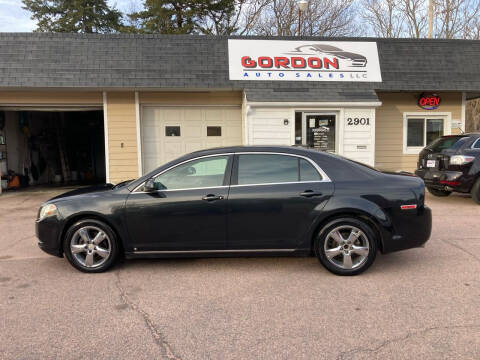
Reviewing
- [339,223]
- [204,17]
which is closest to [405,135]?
[339,223]

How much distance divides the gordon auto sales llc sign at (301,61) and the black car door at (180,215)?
282 inches

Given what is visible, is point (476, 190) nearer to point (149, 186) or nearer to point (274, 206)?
point (274, 206)

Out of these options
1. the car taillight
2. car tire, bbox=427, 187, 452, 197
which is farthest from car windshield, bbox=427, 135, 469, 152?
car tire, bbox=427, 187, 452, 197

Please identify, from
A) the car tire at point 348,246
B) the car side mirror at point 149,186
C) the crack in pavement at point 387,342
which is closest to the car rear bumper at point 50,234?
the car side mirror at point 149,186

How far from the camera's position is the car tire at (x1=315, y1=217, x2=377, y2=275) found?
4262 millimetres

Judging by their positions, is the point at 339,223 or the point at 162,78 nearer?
the point at 339,223

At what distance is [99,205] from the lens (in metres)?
4.38

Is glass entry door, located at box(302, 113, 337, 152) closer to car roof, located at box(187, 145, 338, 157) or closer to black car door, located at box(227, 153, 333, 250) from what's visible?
car roof, located at box(187, 145, 338, 157)

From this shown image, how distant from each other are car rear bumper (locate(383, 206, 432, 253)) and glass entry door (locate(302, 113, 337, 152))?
6.99 m

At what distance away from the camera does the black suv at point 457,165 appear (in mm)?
7914

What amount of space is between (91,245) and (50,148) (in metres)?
13.3

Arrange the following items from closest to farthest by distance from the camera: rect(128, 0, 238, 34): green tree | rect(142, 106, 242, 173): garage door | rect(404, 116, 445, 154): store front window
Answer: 1. rect(142, 106, 242, 173): garage door
2. rect(404, 116, 445, 154): store front window
3. rect(128, 0, 238, 34): green tree

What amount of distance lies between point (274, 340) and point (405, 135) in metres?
11.1

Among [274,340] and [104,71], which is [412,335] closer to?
[274,340]
